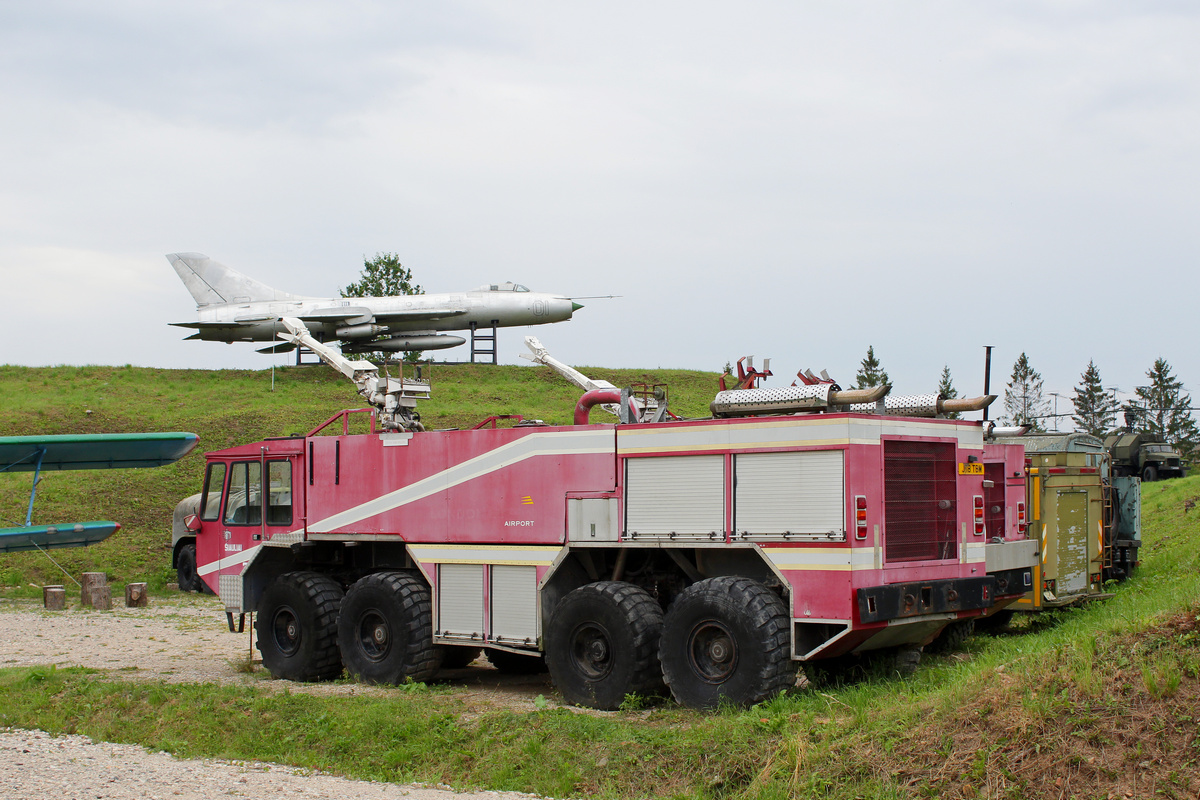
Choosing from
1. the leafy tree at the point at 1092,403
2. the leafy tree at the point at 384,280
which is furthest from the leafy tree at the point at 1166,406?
the leafy tree at the point at 384,280

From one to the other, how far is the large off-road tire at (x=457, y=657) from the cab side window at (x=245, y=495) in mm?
A: 2896

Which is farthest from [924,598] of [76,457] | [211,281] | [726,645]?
[211,281]

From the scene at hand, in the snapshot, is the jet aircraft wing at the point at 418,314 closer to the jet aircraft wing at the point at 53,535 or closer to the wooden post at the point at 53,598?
the jet aircraft wing at the point at 53,535

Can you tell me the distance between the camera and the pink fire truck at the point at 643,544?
9477mm

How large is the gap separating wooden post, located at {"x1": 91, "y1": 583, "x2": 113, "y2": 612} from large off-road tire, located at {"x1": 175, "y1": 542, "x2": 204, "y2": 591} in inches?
95.3

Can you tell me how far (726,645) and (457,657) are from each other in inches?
196

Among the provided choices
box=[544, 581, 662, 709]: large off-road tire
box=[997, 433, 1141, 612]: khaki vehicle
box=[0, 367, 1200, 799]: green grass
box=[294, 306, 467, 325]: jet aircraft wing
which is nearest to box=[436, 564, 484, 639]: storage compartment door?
box=[0, 367, 1200, 799]: green grass

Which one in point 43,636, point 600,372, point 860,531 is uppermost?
point 600,372

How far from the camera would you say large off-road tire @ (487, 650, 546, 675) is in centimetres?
1366

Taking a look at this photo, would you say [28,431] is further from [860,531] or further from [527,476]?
[860,531]

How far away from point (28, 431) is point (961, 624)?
100 ft

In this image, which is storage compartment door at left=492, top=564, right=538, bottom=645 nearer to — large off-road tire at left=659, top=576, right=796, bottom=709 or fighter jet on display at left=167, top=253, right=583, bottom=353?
large off-road tire at left=659, top=576, right=796, bottom=709

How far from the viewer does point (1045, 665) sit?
783 cm

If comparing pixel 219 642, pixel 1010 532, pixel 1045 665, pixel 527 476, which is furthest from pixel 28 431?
pixel 1045 665
